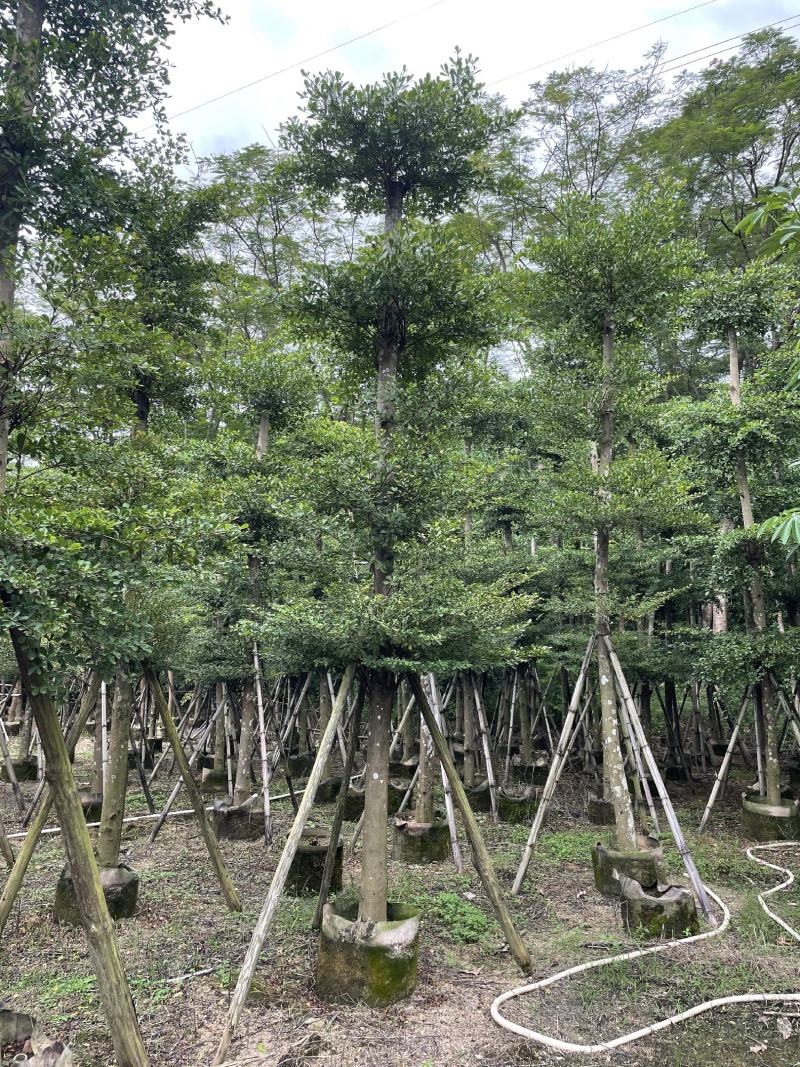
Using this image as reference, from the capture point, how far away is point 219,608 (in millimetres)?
9773

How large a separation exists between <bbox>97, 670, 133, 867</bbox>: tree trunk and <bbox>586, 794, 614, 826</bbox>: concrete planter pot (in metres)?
7.10

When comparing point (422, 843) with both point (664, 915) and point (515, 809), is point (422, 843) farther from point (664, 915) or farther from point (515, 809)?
point (664, 915)

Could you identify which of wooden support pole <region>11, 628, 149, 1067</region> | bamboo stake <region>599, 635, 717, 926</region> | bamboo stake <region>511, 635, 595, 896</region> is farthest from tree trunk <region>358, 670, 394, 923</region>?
bamboo stake <region>599, 635, 717, 926</region>

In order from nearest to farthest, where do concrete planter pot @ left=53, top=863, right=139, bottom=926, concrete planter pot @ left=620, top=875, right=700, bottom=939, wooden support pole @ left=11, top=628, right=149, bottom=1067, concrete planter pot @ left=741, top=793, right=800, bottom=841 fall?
wooden support pole @ left=11, top=628, right=149, bottom=1067 < concrete planter pot @ left=620, top=875, right=700, bottom=939 < concrete planter pot @ left=53, top=863, right=139, bottom=926 < concrete planter pot @ left=741, top=793, right=800, bottom=841

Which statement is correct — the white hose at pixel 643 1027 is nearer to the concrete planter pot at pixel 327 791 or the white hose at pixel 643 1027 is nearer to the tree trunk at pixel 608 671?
the tree trunk at pixel 608 671

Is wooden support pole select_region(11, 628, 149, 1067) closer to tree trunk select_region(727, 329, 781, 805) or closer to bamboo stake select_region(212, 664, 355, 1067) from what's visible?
bamboo stake select_region(212, 664, 355, 1067)

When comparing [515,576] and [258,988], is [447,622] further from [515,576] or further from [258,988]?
[258,988]

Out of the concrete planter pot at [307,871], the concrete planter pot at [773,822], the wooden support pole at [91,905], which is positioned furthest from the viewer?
the concrete planter pot at [773,822]

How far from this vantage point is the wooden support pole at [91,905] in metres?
3.35

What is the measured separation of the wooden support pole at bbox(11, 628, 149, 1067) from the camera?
3354 mm

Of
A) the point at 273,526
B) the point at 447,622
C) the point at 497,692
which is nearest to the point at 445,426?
the point at 447,622

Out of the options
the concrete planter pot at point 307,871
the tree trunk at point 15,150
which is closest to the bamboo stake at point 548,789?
the concrete planter pot at point 307,871

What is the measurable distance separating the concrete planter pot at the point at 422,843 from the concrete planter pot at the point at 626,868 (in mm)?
1916

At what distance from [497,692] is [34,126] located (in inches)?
562
